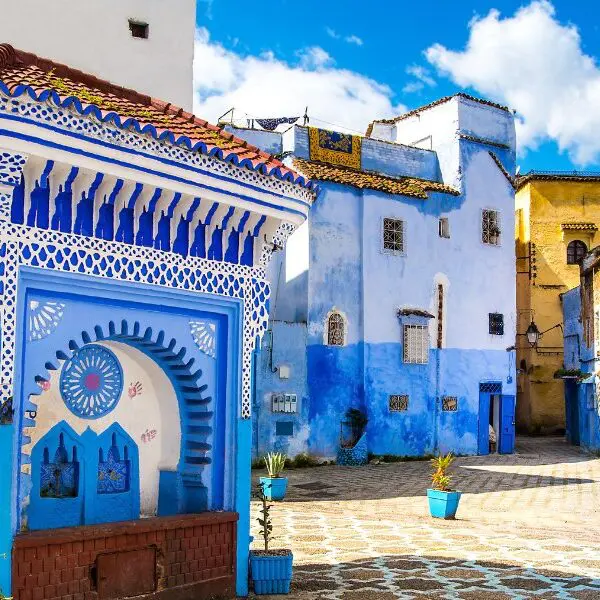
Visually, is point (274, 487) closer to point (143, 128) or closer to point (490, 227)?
point (143, 128)

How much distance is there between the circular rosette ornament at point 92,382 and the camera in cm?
682

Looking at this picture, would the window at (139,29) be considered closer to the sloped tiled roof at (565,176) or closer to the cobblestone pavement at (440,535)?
the cobblestone pavement at (440,535)

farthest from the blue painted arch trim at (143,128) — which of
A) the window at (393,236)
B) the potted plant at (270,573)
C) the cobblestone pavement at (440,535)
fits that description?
the window at (393,236)

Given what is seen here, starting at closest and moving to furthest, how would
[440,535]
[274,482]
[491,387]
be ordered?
[440,535]
[274,482]
[491,387]

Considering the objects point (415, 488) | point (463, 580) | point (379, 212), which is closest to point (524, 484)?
point (415, 488)

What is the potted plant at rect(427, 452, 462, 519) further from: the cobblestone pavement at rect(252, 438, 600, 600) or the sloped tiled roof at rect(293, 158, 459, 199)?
the sloped tiled roof at rect(293, 158, 459, 199)

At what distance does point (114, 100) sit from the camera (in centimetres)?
739

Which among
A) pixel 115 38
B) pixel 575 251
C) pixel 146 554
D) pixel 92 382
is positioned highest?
pixel 575 251

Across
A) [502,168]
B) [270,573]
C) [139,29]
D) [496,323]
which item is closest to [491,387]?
[496,323]

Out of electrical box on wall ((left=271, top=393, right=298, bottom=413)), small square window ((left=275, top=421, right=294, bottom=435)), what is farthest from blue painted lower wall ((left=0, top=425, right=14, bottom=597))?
small square window ((left=275, top=421, right=294, bottom=435))

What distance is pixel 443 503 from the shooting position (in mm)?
13250

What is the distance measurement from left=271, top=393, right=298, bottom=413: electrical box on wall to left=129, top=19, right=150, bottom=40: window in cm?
1139

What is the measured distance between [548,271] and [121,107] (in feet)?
92.6

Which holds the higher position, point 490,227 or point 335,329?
point 490,227
